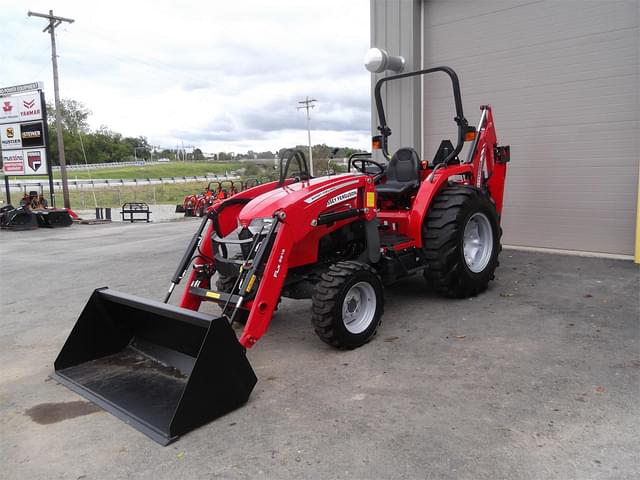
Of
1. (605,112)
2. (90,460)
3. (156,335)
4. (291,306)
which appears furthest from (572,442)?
(605,112)

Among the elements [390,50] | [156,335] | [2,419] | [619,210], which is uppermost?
[390,50]

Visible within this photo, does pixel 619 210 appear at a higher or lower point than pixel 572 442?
higher

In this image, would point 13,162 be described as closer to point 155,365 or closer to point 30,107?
point 30,107

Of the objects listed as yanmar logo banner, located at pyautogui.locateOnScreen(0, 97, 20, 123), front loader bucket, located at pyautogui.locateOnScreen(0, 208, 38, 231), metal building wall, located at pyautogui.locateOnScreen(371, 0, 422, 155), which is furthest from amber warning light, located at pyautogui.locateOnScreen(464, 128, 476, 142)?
yanmar logo banner, located at pyautogui.locateOnScreen(0, 97, 20, 123)

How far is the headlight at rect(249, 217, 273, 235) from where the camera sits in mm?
4230

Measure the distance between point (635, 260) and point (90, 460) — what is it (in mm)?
7029

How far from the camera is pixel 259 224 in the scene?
14.0 feet

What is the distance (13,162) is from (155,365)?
20.0 metres

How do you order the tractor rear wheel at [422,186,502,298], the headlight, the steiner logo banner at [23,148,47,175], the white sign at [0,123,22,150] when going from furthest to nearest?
the white sign at [0,123,22,150] < the steiner logo banner at [23,148,47,175] < the tractor rear wheel at [422,186,502,298] < the headlight

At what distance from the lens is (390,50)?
9336 millimetres

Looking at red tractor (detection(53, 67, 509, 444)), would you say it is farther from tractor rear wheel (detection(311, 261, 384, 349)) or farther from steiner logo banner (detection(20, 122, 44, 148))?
steiner logo banner (detection(20, 122, 44, 148))

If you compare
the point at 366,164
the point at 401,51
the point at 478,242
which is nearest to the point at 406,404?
the point at 478,242

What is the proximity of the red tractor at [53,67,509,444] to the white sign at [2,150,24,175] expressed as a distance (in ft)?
60.8

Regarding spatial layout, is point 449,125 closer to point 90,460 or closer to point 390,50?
point 390,50
